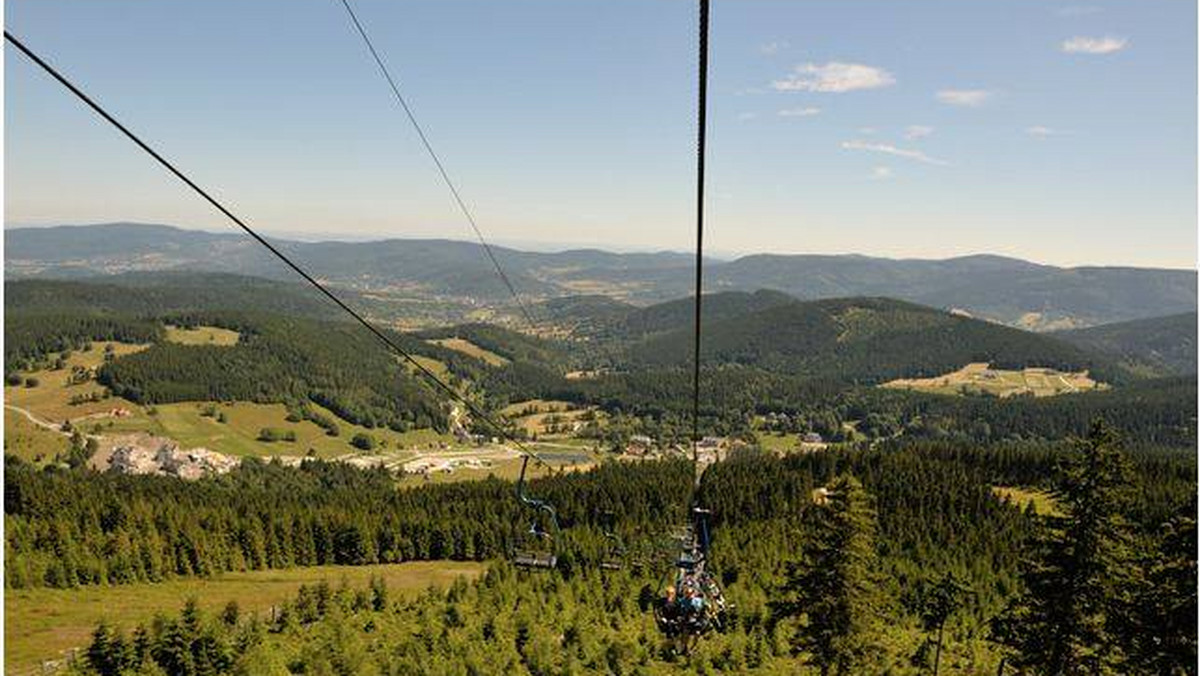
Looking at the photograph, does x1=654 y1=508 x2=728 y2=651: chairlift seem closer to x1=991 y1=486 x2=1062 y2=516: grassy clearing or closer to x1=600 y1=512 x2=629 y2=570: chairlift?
x1=600 y1=512 x2=629 y2=570: chairlift

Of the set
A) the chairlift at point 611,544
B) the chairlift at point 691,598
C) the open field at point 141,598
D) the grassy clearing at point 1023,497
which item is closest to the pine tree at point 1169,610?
the chairlift at point 691,598

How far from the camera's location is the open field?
74562 millimetres

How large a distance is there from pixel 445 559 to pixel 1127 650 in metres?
105

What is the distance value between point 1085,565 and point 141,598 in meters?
98.5

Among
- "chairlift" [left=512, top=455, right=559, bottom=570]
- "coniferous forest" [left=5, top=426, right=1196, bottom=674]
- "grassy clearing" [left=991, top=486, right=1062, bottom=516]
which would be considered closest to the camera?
"coniferous forest" [left=5, top=426, right=1196, bottom=674]

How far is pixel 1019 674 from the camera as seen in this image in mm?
38000

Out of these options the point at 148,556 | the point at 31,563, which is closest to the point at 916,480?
the point at 148,556

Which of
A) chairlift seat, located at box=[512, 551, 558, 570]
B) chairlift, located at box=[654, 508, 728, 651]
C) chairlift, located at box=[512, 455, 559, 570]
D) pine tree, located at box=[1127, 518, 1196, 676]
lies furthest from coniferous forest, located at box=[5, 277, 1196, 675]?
chairlift, located at box=[654, 508, 728, 651]

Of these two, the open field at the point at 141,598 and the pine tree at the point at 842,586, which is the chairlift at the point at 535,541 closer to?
the open field at the point at 141,598

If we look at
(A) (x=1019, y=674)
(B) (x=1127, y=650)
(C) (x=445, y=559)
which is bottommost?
(C) (x=445, y=559)

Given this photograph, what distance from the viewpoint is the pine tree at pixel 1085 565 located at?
32.8 meters

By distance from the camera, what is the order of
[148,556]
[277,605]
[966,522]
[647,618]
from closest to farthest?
[647,618]
[277,605]
[148,556]
[966,522]

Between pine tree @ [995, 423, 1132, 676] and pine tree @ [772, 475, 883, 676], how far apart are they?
8913mm

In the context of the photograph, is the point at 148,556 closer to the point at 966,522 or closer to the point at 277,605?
the point at 277,605
